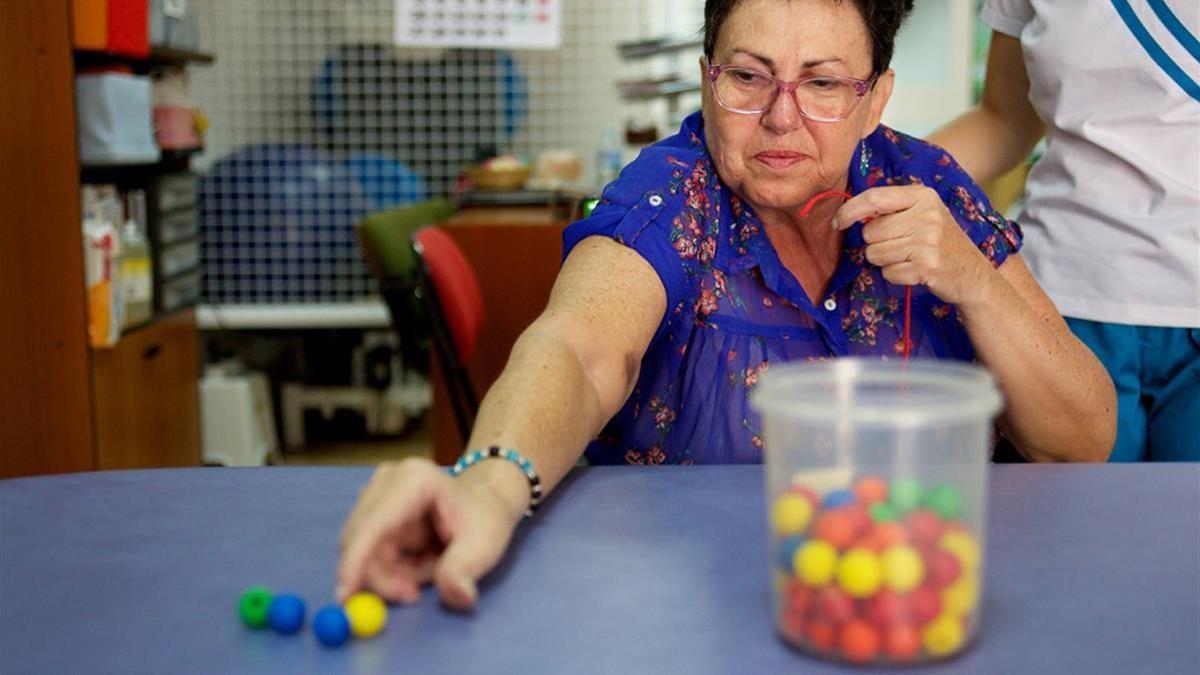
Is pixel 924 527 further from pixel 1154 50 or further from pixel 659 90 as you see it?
pixel 659 90

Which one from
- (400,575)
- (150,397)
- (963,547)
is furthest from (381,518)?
(150,397)

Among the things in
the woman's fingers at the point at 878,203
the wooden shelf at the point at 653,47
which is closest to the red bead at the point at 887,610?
the woman's fingers at the point at 878,203

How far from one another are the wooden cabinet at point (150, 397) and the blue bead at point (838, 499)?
8.71 ft

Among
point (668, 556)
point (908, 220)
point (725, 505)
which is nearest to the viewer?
point (668, 556)

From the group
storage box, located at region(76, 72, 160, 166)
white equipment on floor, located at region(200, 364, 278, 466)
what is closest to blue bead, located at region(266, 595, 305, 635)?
storage box, located at region(76, 72, 160, 166)

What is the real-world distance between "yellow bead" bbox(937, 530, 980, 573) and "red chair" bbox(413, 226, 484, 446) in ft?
6.08

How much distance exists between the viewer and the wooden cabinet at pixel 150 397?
3.19 meters

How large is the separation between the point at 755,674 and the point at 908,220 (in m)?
0.70

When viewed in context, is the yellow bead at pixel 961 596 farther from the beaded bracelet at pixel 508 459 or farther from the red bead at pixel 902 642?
the beaded bracelet at pixel 508 459

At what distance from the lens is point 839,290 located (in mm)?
1598

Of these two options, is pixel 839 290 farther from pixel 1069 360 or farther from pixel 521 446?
Answer: pixel 521 446

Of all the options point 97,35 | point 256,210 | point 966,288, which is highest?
point 97,35

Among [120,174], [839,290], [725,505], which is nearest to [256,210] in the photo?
[120,174]

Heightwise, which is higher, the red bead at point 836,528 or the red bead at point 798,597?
the red bead at point 836,528
